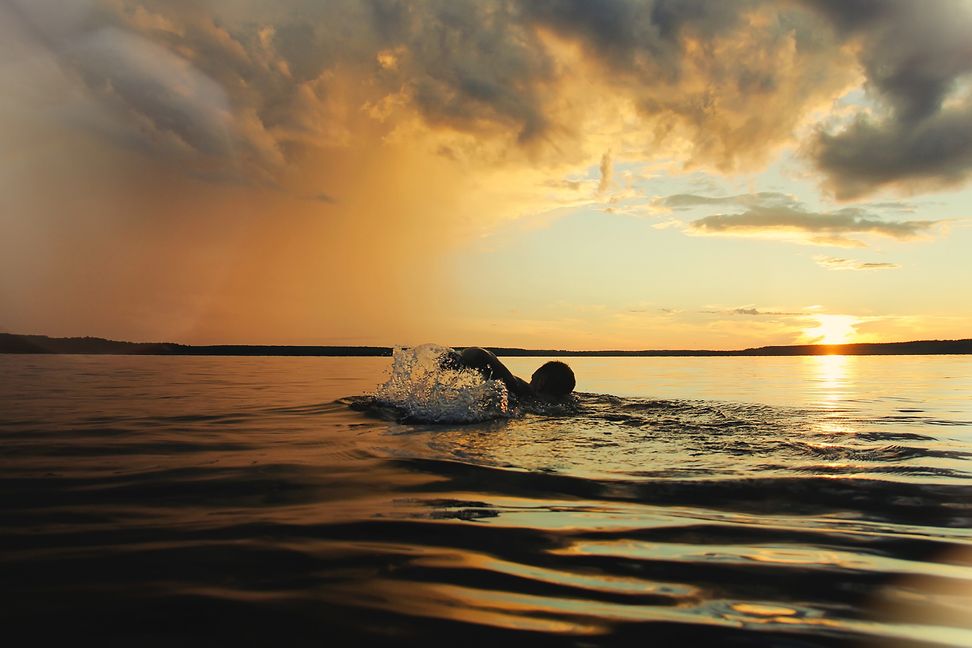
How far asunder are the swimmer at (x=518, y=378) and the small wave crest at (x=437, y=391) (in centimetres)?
23

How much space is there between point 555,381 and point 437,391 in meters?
3.87

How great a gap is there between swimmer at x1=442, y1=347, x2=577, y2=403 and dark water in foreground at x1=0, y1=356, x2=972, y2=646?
518 centimetres

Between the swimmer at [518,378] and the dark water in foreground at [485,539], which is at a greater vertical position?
the swimmer at [518,378]

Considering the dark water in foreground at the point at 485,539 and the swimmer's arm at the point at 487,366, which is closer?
the dark water in foreground at the point at 485,539

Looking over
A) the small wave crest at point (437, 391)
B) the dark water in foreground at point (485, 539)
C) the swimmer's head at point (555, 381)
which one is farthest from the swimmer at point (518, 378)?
the dark water in foreground at point (485, 539)

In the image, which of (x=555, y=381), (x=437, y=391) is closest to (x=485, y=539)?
(x=437, y=391)

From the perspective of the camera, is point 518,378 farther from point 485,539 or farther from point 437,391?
point 485,539

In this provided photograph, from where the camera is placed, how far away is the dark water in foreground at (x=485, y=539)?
104 inches

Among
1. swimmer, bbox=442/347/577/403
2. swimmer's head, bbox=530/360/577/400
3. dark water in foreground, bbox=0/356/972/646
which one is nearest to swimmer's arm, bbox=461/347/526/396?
swimmer, bbox=442/347/577/403

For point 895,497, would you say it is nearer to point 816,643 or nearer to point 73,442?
point 816,643

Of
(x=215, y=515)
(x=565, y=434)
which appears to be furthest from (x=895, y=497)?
(x=215, y=515)

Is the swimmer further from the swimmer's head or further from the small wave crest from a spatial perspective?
the small wave crest

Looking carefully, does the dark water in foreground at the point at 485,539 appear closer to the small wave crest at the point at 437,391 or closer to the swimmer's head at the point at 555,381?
the small wave crest at the point at 437,391

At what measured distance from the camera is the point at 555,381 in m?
15.1
